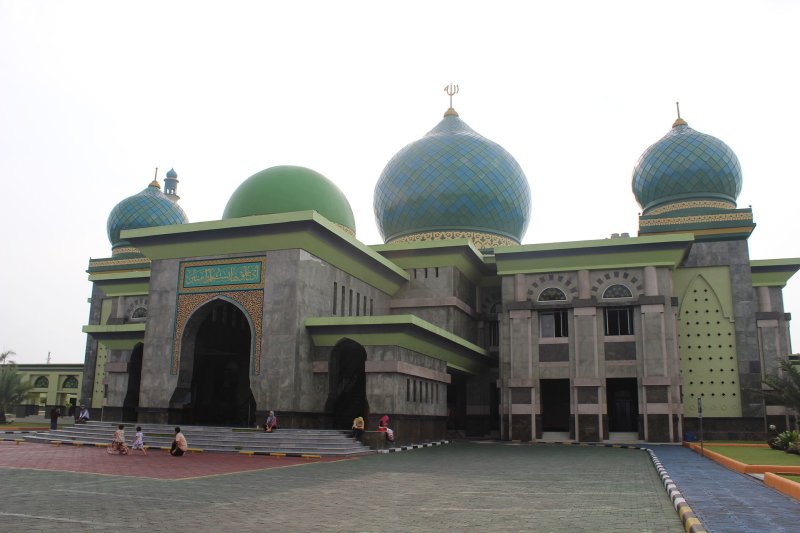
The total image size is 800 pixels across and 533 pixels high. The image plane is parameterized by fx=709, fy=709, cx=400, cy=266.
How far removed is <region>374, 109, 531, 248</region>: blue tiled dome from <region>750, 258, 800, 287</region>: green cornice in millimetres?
9821

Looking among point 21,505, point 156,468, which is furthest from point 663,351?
point 21,505

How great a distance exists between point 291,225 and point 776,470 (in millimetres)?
13971

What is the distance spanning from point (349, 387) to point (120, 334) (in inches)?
341

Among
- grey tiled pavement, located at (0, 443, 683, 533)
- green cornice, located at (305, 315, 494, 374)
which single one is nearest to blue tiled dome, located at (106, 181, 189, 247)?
green cornice, located at (305, 315, 494, 374)

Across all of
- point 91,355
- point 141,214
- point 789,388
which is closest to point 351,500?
point 789,388

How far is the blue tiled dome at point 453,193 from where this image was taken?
3067cm

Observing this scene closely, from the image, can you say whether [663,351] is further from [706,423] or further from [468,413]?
[468,413]

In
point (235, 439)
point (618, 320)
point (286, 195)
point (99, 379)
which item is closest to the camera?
point (235, 439)

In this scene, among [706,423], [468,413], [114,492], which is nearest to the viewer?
[114,492]

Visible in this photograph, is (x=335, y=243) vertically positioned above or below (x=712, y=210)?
below

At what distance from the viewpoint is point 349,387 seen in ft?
80.9

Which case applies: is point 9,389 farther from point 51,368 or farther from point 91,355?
point 51,368

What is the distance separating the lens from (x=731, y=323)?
26.9m

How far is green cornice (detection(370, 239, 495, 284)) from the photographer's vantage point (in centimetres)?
2716
